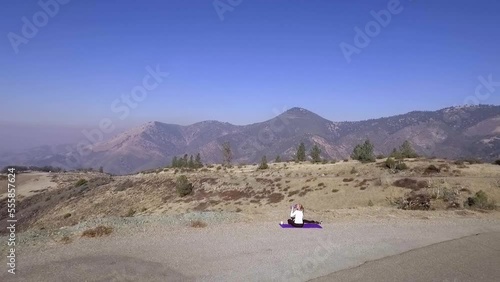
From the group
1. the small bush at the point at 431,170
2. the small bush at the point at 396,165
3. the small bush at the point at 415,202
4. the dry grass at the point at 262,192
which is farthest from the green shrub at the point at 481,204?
the small bush at the point at 396,165

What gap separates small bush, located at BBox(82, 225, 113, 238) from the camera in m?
14.4

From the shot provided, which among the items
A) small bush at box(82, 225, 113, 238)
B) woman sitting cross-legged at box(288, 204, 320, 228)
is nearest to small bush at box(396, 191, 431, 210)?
woman sitting cross-legged at box(288, 204, 320, 228)

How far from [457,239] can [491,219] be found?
5916 millimetres

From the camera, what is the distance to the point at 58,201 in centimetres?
6106

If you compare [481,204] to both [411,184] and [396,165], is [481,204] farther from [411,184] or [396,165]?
[396,165]

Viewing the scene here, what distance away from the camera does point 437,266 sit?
11.9 meters

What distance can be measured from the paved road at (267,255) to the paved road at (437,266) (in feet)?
0.10

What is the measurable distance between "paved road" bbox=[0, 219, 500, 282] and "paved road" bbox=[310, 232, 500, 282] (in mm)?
31

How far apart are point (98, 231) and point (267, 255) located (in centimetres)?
719

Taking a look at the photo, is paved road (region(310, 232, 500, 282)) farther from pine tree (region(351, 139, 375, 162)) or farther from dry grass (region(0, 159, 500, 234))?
pine tree (region(351, 139, 375, 162))

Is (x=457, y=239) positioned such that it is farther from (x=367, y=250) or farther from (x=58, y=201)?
(x=58, y=201)

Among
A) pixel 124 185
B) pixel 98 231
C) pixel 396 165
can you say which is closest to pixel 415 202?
pixel 98 231

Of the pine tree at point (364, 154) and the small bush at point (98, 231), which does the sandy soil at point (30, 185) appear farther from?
the small bush at point (98, 231)

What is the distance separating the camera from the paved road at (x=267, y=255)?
10836 mm
